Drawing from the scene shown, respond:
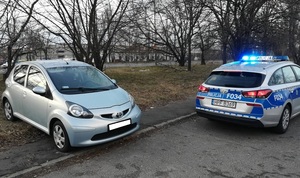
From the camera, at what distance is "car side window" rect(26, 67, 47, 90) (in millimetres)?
4774

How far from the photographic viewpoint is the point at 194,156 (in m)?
4.25

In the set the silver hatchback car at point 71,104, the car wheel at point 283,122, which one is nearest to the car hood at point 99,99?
the silver hatchback car at point 71,104

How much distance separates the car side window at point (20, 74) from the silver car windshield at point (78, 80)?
80 centimetres

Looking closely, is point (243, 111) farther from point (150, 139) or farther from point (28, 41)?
point (28, 41)

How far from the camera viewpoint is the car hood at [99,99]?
425 centimetres

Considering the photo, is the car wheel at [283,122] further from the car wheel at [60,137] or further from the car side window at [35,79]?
the car side window at [35,79]

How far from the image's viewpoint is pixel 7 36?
928 cm

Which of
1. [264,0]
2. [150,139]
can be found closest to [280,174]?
[150,139]

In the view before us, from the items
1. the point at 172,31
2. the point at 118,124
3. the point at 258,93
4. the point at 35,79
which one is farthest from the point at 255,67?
the point at 172,31

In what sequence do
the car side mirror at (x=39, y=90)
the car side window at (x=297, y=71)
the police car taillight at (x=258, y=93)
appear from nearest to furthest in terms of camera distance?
the car side mirror at (x=39, y=90), the police car taillight at (x=258, y=93), the car side window at (x=297, y=71)

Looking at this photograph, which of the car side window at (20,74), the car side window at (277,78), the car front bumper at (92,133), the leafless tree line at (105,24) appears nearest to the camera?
the car front bumper at (92,133)

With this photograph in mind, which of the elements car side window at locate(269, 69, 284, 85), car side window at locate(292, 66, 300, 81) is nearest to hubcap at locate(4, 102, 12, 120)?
car side window at locate(269, 69, 284, 85)

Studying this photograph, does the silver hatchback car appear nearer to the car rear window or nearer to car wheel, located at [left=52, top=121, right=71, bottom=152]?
car wheel, located at [left=52, top=121, right=71, bottom=152]

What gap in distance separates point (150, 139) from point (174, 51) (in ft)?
62.9
